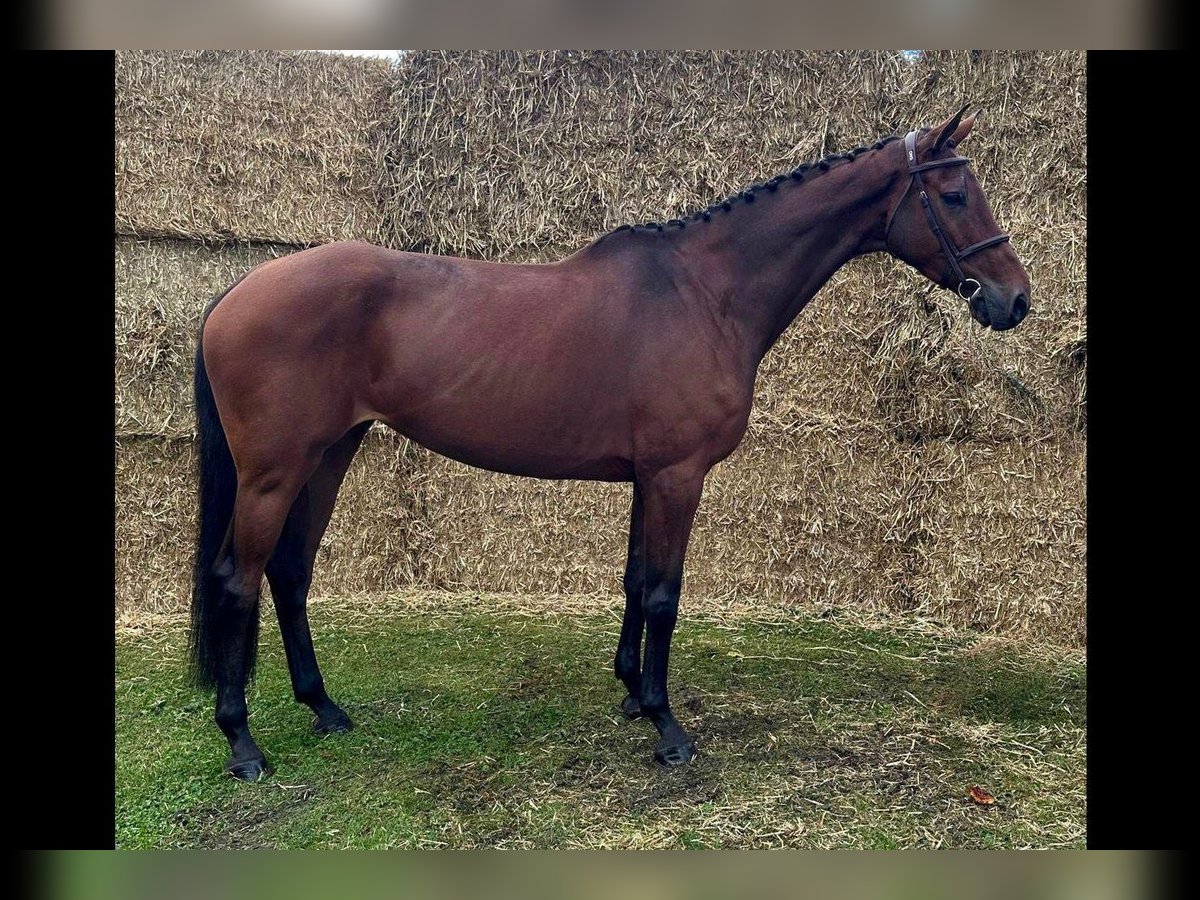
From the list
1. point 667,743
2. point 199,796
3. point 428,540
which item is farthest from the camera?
point 428,540

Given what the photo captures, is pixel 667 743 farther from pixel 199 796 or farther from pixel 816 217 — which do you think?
pixel 816 217

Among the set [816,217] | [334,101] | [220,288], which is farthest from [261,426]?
[334,101]

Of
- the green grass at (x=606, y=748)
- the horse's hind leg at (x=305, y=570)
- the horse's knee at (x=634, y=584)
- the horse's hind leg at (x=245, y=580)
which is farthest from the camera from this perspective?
the horse's knee at (x=634, y=584)

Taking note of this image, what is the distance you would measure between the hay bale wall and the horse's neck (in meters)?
1.84

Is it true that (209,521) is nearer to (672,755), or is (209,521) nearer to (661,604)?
(661,604)

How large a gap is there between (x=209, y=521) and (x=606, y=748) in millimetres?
1895

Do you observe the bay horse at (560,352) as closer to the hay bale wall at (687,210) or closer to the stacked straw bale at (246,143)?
the hay bale wall at (687,210)

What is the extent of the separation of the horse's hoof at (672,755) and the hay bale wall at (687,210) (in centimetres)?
222

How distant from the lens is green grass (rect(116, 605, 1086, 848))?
2764mm

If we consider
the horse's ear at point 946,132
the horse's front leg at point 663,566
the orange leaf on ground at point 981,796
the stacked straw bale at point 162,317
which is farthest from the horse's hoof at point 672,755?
the stacked straw bale at point 162,317

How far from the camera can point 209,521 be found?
3.14 meters

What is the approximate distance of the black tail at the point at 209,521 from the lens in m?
3.08
